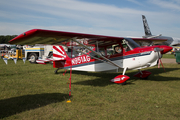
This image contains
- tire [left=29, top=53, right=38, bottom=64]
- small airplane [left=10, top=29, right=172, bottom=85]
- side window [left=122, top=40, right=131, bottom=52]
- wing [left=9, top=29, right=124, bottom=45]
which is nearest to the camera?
wing [left=9, top=29, right=124, bottom=45]

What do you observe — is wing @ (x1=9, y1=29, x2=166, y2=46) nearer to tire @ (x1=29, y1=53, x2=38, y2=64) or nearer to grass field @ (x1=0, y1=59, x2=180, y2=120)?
grass field @ (x1=0, y1=59, x2=180, y2=120)

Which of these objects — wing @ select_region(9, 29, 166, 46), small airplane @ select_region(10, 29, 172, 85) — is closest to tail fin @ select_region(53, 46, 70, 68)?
small airplane @ select_region(10, 29, 172, 85)

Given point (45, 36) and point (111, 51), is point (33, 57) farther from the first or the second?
point (45, 36)

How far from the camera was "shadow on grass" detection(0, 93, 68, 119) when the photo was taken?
3644 mm

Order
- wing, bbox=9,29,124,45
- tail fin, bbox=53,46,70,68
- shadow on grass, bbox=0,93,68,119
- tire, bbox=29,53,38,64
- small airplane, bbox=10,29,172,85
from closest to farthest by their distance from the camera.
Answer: shadow on grass, bbox=0,93,68,119 → wing, bbox=9,29,124,45 → small airplane, bbox=10,29,172,85 → tail fin, bbox=53,46,70,68 → tire, bbox=29,53,38,64

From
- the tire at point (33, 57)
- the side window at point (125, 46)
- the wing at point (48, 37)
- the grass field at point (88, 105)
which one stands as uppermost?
the wing at point (48, 37)

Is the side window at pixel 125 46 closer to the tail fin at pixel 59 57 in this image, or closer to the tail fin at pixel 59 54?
the tail fin at pixel 59 57

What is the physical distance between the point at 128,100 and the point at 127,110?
81 centimetres

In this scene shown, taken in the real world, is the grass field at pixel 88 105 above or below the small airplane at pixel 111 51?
below

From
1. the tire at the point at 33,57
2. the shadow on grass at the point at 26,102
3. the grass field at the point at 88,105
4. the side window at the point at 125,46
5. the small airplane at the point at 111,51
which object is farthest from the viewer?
the tire at the point at 33,57

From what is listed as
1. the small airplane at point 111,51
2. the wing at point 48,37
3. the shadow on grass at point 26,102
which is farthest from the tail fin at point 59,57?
the shadow on grass at point 26,102

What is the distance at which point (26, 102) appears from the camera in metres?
4.24

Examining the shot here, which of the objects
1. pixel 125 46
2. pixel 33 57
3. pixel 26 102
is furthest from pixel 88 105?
pixel 33 57

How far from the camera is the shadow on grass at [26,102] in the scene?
3.64 meters
